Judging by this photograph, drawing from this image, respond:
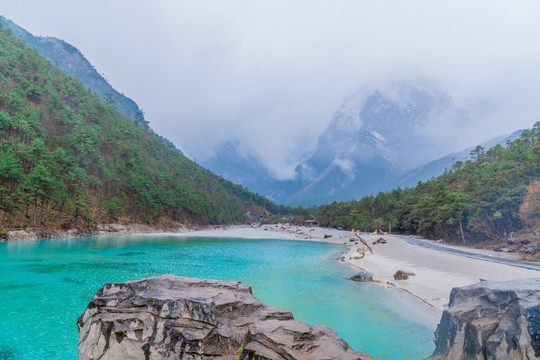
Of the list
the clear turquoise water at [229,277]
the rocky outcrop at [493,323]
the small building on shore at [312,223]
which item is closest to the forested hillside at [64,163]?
the clear turquoise water at [229,277]

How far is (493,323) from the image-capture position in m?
4.85

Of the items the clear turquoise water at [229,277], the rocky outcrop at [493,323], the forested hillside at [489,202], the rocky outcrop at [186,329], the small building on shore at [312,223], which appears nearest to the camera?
the rocky outcrop at [493,323]

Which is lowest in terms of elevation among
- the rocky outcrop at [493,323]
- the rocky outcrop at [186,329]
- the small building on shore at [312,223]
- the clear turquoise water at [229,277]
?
the clear turquoise water at [229,277]

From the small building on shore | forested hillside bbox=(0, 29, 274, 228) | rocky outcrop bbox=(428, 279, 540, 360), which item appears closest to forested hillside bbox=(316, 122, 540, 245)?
rocky outcrop bbox=(428, 279, 540, 360)

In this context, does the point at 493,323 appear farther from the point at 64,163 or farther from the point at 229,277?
the point at 64,163

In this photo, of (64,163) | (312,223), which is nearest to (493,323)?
(64,163)

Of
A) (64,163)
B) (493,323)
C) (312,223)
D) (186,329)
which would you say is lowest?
(186,329)

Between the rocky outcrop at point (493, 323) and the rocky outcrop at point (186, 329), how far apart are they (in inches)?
64.1

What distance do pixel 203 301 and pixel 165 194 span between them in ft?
293

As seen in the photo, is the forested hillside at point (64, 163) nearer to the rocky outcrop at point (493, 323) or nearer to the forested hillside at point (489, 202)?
the rocky outcrop at point (493, 323)

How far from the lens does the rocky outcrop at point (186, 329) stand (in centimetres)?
585

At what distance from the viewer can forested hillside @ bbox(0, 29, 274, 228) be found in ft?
156

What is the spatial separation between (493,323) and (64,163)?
7167 cm

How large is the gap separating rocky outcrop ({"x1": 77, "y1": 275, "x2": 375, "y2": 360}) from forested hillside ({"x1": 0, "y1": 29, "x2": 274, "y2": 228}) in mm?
51073
